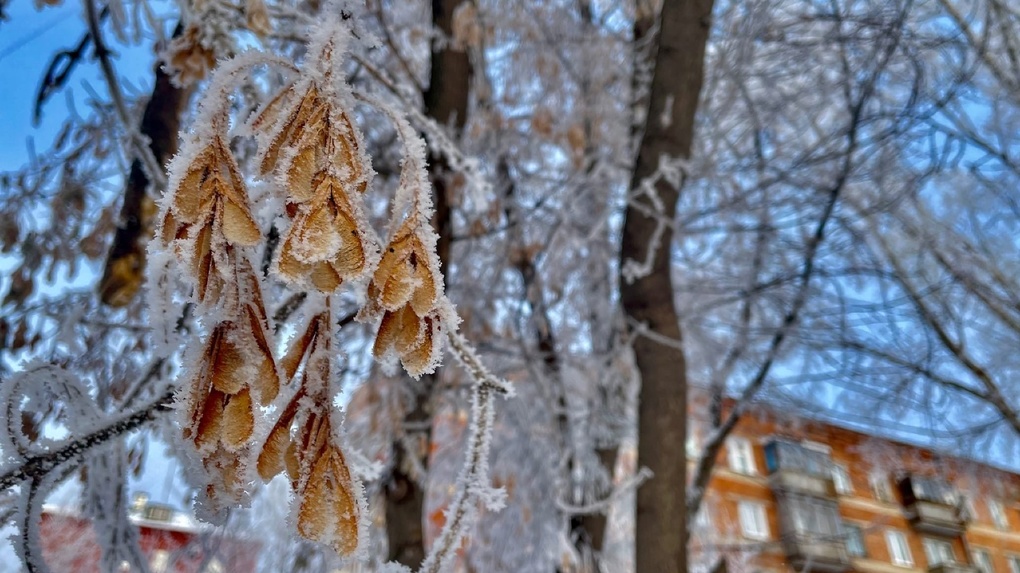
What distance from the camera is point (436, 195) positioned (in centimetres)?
329

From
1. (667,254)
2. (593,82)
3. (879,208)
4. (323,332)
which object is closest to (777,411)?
(879,208)

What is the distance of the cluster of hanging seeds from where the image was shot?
0.65 meters

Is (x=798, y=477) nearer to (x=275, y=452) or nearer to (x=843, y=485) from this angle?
(x=843, y=485)

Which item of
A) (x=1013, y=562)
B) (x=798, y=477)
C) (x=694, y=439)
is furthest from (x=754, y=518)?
(x=694, y=439)

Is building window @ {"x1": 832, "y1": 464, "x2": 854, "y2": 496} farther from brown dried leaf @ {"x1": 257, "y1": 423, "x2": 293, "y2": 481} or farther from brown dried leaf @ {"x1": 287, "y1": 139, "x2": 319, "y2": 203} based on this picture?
brown dried leaf @ {"x1": 287, "y1": 139, "x2": 319, "y2": 203}

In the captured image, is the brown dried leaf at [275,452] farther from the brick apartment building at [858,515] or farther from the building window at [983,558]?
the building window at [983,558]

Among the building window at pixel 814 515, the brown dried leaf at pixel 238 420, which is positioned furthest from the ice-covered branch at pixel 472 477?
the building window at pixel 814 515

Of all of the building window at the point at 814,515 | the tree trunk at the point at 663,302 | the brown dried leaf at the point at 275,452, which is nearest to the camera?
the brown dried leaf at the point at 275,452

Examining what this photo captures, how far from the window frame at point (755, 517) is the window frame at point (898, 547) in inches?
178

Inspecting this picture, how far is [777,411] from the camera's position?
671 cm

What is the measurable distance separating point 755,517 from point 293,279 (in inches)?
876

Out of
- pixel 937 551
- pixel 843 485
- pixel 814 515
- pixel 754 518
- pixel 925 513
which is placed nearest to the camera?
pixel 814 515

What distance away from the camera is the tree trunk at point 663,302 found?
106 inches

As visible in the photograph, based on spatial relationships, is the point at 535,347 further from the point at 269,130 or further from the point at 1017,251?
the point at 1017,251
